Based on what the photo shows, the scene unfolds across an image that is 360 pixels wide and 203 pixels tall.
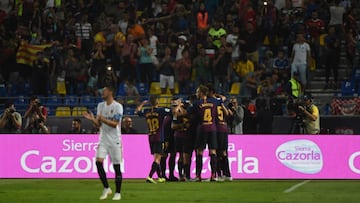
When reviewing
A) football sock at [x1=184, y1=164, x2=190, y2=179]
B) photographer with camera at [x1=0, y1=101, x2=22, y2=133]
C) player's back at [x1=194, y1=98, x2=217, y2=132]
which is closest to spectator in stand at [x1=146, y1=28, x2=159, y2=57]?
photographer with camera at [x1=0, y1=101, x2=22, y2=133]

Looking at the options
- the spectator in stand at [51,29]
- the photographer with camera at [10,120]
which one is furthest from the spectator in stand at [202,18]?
the photographer with camera at [10,120]

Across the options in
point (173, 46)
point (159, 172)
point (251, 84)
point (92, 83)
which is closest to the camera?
point (159, 172)

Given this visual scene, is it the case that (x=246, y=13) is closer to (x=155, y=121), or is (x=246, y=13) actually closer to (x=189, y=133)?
(x=189, y=133)

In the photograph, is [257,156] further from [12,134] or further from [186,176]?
[12,134]

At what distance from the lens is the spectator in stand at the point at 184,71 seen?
30734 mm

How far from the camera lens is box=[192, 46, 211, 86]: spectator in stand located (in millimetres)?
30594

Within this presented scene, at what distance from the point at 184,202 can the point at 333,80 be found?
15.0m

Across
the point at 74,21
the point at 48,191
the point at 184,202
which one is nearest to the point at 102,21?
the point at 74,21

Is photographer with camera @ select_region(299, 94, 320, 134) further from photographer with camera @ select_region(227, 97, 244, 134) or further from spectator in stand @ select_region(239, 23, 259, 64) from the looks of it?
spectator in stand @ select_region(239, 23, 259, 64)

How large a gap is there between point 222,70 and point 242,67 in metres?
0.73

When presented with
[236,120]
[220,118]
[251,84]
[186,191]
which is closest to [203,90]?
[220,118]

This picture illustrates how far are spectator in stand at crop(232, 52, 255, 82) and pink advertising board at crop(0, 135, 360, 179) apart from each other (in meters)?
5.37

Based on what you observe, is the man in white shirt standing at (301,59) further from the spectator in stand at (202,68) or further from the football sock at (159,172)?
the football sock at (159,172)

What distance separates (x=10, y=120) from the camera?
2758 cm
